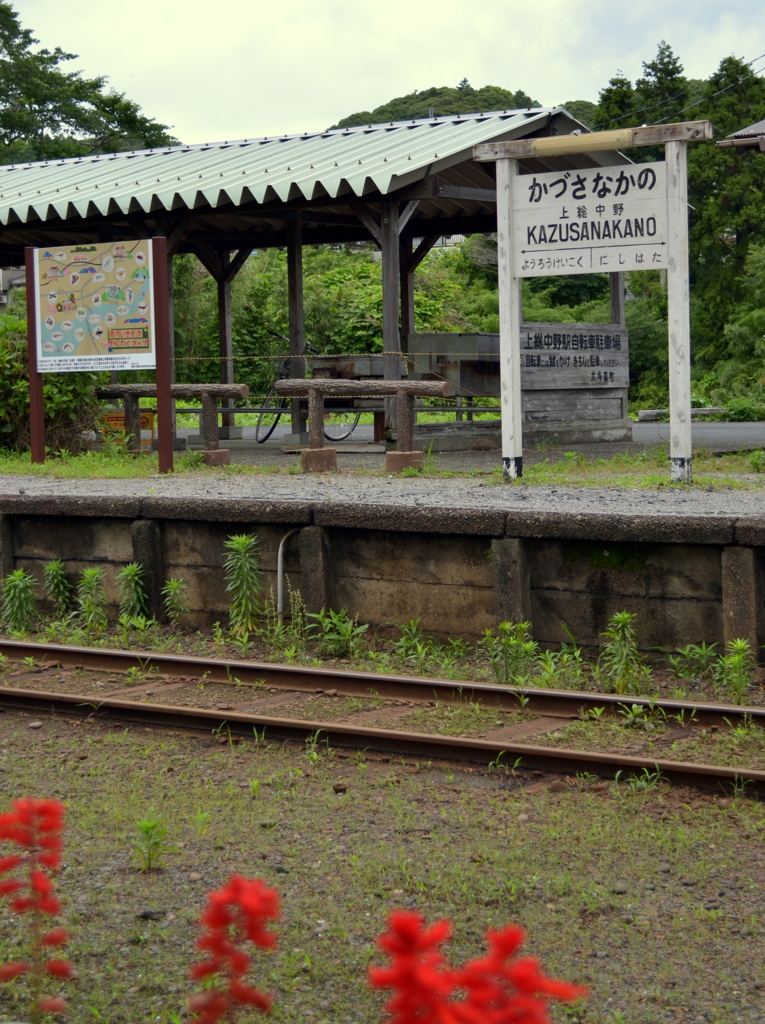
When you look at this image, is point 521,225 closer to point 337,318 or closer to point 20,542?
point 20,542

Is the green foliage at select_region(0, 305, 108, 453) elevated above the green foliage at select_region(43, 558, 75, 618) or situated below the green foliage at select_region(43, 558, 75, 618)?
above

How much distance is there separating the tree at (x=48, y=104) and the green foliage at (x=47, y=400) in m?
33.1

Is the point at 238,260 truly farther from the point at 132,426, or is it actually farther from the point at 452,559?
the point at 452,559

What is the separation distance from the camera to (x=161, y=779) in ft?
16.1

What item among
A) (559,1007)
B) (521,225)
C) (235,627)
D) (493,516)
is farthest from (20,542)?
(559,1007)

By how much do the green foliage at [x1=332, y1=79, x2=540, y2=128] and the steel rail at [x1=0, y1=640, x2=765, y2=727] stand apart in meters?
57.3

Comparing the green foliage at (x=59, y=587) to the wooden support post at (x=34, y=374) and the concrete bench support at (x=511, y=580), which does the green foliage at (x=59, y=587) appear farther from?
the wooden support post at (x=34, y=374)

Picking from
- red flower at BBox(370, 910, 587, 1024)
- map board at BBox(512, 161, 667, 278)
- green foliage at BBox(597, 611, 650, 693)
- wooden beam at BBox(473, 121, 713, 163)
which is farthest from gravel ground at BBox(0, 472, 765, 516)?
red flower at BBox(370, 910, 587, 1024)

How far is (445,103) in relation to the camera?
2655 inches

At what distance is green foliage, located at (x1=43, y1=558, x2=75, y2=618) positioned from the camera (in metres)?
8.36

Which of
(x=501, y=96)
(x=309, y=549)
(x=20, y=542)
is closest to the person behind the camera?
(x=309, y=549)

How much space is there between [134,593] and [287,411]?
7631mm

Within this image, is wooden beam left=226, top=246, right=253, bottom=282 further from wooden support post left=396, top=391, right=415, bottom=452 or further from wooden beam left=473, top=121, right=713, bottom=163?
wooden beam left=473, top=121, right=713, bottom=163

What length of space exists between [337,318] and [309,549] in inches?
923
